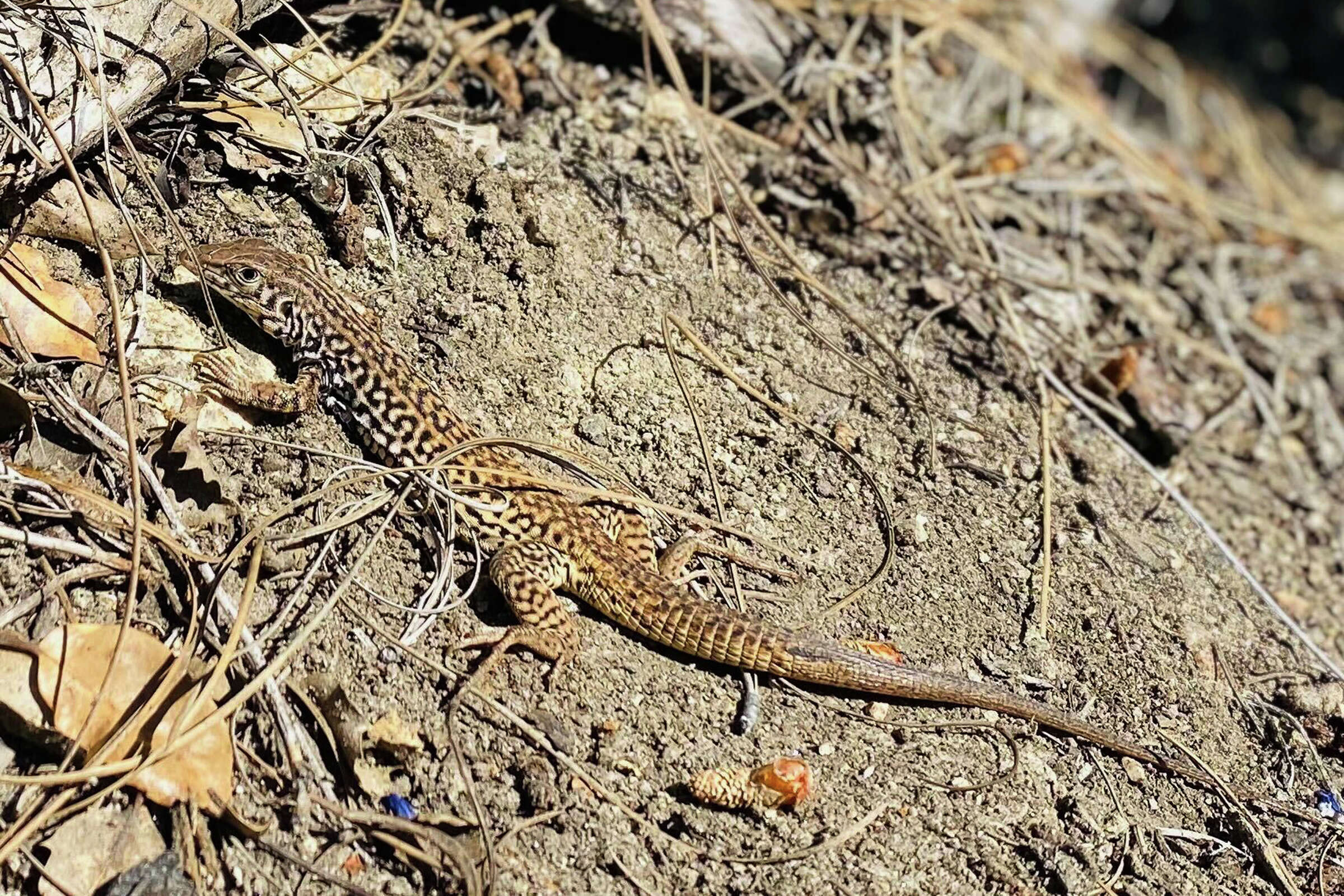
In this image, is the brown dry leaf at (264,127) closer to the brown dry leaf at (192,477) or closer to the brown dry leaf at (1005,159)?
the brown dry leaf at (192,477)

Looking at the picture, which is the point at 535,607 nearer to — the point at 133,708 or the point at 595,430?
the point at 595,430

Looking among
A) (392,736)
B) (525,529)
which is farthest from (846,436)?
(392,736)

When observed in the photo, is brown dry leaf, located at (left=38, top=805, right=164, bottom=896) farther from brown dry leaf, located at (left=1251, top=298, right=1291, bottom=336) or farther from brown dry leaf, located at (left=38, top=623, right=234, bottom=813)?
brown dry leaf, located at (left=1251, top=298, right=1291, bottom=336)

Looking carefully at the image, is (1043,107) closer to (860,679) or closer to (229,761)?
(860,679)

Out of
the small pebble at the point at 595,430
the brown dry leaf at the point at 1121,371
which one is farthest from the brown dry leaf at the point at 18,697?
the brown dry leaf at the point at 1121,371

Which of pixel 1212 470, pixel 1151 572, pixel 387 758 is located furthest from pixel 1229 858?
pixel 387 758
